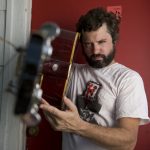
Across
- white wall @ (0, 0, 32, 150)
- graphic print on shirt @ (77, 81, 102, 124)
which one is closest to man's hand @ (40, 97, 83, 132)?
graphic print on shirt @ (77, 81, 102, 124)

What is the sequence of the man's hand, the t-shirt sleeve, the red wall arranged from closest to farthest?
the man's hand, the t-shirt sleeve, the red wall

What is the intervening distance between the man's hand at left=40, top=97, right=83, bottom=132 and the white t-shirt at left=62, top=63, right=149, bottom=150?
0.47 ft

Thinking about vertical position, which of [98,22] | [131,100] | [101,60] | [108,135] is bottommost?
[108,135]

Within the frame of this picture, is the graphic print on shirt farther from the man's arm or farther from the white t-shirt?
the man's arm

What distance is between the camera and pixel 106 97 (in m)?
1.21

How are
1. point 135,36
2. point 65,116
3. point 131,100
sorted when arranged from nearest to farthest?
point 65,116 < point 131,100 < point 135,36

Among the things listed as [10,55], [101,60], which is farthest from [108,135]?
[10,55]

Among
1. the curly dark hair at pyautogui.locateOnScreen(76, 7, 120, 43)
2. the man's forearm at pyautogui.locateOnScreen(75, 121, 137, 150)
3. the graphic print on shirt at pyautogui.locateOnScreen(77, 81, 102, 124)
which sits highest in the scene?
the curly dark hair at pyautogui.locateOnScreen(76, 7, 120, 43)

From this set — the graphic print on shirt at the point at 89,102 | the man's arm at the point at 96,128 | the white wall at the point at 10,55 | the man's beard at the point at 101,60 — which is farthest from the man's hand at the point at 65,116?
the white wall at the point at 10,55

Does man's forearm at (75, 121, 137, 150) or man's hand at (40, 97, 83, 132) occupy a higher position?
man's hand at (40, 97, 83, 132)

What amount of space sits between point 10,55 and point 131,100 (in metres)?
0.63

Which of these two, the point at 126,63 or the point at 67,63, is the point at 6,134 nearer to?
the point at 67,63

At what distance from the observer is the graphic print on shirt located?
122 centimetres

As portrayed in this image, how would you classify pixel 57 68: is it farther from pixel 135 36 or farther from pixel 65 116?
pixel 135 36
